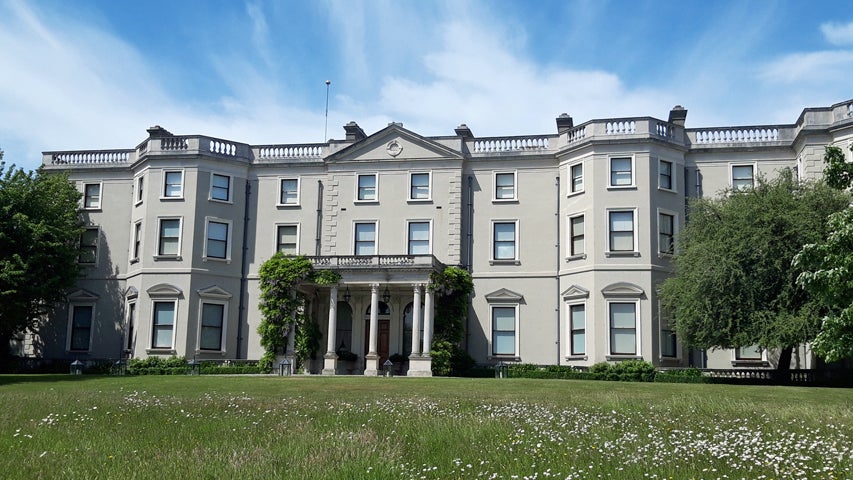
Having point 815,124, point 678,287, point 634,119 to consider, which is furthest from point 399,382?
point 815,124

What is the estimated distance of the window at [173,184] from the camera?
4088cm

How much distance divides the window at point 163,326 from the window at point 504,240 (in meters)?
15.8

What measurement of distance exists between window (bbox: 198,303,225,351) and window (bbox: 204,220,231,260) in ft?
8.27

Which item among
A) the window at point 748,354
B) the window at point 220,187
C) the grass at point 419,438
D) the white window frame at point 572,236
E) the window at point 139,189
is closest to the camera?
the grass at point 419,438

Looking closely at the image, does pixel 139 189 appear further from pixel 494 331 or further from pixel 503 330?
pixel 503 330

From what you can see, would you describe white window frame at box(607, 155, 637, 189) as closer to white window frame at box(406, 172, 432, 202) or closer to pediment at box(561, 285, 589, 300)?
pediment at box(561, 285, 589, 300)

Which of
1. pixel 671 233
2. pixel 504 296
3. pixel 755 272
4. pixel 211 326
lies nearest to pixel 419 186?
pixel 504 296

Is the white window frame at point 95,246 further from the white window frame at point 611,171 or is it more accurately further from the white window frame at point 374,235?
the white window frame at point 611,171

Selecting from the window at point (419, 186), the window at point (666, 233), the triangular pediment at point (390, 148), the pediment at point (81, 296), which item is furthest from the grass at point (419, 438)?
the pediment at point (81, 296)

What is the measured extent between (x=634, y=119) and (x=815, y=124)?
760 cm

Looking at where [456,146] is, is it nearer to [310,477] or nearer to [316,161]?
[316,161]

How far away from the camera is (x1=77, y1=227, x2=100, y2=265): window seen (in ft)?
140

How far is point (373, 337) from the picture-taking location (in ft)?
118

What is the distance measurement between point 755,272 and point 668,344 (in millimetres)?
7057
